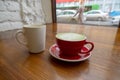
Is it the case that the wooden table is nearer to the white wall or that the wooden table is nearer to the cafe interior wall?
the cafe interior wall

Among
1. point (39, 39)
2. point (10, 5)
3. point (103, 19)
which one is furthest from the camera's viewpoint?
point (103, 19)

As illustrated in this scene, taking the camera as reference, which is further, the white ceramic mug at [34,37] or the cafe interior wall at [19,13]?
the cafe interior wall at [19,13]

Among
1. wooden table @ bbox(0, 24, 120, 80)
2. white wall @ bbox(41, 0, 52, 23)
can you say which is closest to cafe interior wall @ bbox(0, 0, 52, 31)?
white wall @ bbox(41, 0, 52, 23)

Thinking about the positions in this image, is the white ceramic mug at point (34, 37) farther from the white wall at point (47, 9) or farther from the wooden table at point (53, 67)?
the white wall at point (47, 9)

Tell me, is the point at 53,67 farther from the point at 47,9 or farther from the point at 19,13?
the point at 47,9

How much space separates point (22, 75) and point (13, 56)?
14cm

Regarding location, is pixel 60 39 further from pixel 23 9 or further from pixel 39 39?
pixel 23 9

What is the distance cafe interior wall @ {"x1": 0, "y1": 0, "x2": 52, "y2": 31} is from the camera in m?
0.85

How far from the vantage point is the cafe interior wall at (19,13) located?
853 mm

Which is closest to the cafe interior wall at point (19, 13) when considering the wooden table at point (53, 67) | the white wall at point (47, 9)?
the white wall at point (47, 9)

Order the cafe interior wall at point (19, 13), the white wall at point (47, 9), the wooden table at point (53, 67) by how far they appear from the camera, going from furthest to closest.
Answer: the white wall at point (47, 9)
the cafe interior wall at point (19, 13)
the wooden table at point (53, 67)

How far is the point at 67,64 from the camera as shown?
1.21ft

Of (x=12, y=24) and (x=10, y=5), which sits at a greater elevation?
(x=10, y=5)

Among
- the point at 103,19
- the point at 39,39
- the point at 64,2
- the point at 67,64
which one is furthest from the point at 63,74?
the point at 64,2
